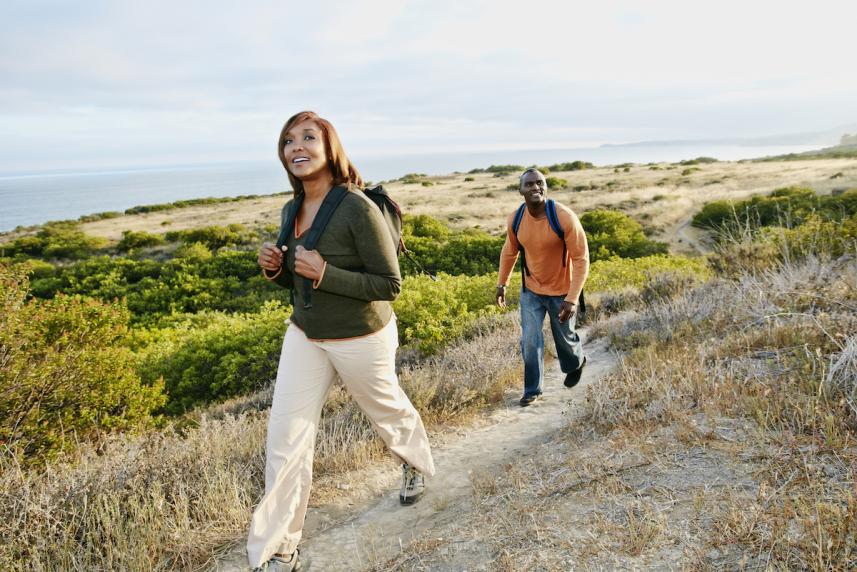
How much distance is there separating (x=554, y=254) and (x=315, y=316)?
2.62 metres

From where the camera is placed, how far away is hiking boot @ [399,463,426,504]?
344cm

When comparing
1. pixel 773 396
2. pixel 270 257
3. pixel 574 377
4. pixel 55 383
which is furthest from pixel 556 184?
pixel 270 257

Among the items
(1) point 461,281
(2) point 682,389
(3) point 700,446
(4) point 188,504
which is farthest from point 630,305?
(4) point 188,504

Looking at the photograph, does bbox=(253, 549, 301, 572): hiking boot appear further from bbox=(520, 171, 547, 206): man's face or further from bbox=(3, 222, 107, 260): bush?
bbox=(3, 222, 107, 260): bush

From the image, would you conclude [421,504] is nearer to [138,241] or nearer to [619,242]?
[619,242]

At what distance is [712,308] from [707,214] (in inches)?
805

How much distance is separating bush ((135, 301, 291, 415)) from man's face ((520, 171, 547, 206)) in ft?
18.3

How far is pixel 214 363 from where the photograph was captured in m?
9.39

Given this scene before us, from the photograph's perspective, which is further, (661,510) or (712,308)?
(712,308)

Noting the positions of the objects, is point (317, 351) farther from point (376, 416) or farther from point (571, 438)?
point (571, 438)

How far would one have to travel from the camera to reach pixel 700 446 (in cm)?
322

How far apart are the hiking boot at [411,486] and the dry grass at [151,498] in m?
0.63

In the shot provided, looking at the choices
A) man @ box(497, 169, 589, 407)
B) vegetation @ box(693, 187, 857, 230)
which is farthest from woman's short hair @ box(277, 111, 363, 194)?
vegetation @ box(693, 187, 857, 230)

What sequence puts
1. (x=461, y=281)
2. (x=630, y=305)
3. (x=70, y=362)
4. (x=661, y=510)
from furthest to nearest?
(x=461, y=281), (x=630, y=305), (x=70, y=362), (x=661, y=510)
